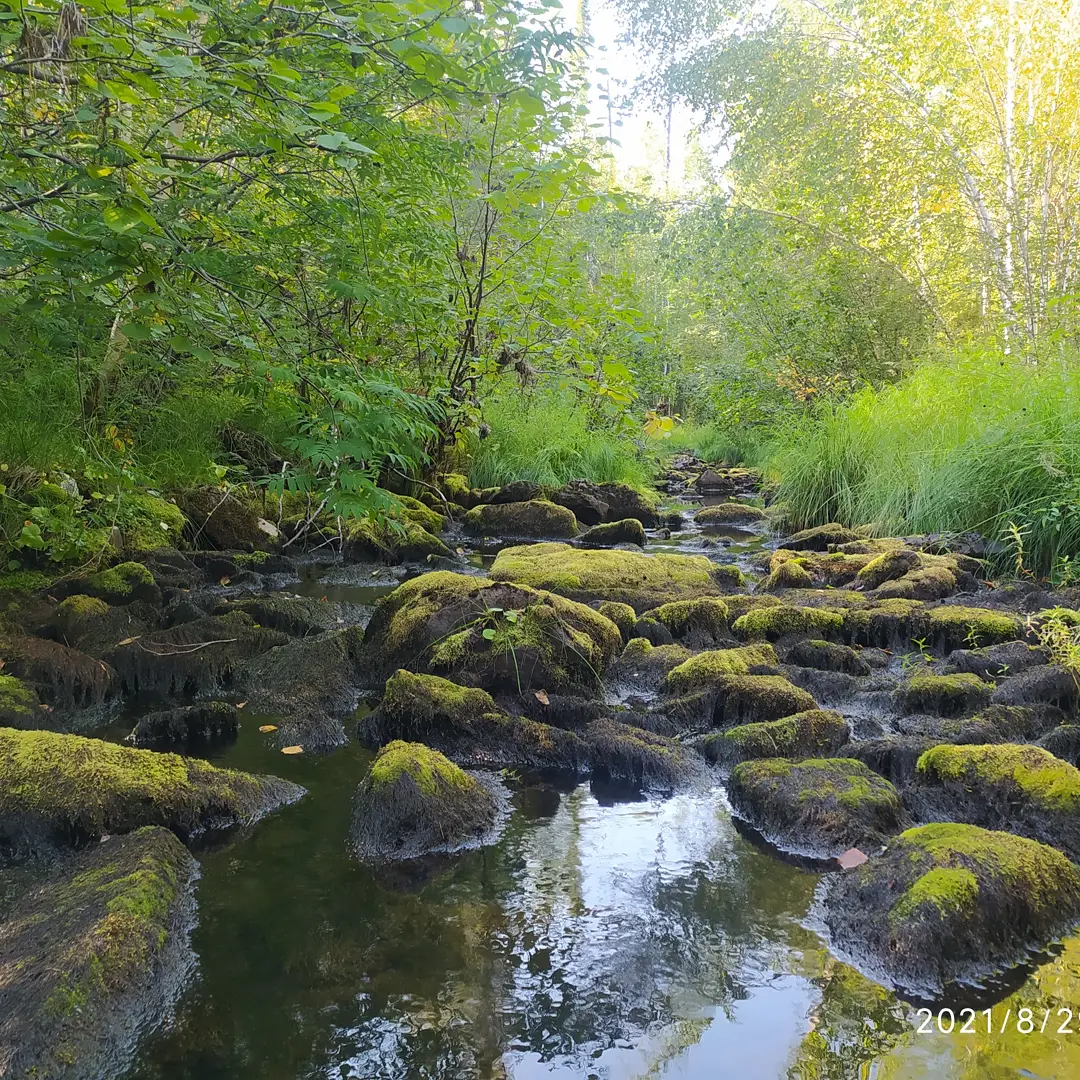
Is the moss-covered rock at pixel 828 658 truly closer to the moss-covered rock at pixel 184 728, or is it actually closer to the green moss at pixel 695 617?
the green moss at pixel 695 617

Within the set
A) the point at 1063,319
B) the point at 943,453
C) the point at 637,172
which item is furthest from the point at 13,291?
the point at 637,172

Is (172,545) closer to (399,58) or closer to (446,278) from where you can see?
(446,278)

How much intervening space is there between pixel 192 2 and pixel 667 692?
11.7 feet

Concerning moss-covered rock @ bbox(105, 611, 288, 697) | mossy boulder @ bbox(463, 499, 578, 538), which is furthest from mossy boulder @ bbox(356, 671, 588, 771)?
mossy boulder @ bbox(463, 499, 578, 538)

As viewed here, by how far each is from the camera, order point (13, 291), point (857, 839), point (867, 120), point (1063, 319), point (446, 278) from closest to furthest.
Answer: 1. point (857, 839)
2. point (13, 291)
3. point (446, 278)
4. point (1063, 319)
5. point (867, 120)

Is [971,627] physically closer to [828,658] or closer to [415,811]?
[828,658]

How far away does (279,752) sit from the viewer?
3748mm

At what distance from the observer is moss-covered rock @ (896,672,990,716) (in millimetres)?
3883

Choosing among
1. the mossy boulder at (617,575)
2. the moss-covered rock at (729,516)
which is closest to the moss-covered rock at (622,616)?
the mossy boulder at (617,575)

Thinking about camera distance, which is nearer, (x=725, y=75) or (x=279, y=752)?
(x=279, y=752)

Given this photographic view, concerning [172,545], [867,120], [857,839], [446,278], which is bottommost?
[172,545]

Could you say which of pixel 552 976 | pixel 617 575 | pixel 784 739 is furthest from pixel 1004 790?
pixel 617 575

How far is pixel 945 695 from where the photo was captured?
3.91 meters

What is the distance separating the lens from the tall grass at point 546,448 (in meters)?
12.9
